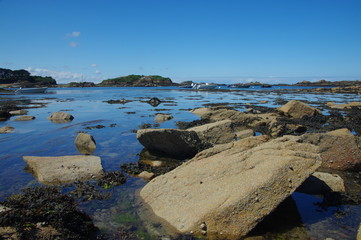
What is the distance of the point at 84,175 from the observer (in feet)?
26.9

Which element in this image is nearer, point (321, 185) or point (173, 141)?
point (321, 185)

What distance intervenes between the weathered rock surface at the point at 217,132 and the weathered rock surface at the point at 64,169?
5044 millimetres

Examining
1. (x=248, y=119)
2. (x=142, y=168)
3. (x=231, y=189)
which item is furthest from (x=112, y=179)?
(x=248, y=119)

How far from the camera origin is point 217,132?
12.3 metres

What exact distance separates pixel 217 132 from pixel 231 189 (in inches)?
272

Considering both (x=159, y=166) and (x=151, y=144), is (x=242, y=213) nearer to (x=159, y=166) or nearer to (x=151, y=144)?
(x=159, y=166)

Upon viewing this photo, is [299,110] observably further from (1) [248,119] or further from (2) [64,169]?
(2) [64,169]

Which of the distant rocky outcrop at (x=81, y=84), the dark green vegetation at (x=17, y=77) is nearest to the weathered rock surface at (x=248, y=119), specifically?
the dark green vegetation at (x=17, y=77)

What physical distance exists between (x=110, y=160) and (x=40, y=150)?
4.12 metres

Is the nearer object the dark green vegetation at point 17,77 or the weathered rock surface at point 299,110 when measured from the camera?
the weathered rock surface at point 299,110

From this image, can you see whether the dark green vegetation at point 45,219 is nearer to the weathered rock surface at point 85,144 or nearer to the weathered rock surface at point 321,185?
the weathered rock surface at point 85,144

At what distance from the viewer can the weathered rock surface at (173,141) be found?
10.2 metres

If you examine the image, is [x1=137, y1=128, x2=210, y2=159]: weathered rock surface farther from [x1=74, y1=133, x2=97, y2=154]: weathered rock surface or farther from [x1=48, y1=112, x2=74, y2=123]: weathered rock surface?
[x1=48, y1=112, x2=74, y2=123]: weathered rock surface

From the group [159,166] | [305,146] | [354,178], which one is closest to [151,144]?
[159,166]
